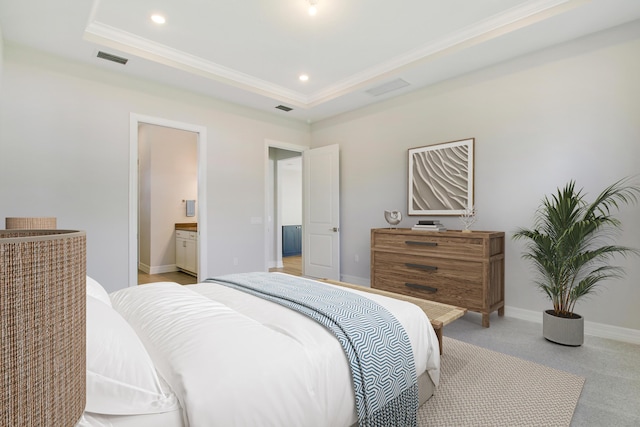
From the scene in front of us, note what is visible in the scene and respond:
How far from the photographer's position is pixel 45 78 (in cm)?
338

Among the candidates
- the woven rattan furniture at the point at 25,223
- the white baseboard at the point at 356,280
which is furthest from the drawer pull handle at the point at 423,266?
the woven rattan furniture at the point at 25,223

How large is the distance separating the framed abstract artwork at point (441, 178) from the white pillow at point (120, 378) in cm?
365

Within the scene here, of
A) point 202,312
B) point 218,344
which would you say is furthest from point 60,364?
point 202,312

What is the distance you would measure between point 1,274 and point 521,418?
228 cm

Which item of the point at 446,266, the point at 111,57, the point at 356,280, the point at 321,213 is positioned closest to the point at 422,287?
the point at 446,266

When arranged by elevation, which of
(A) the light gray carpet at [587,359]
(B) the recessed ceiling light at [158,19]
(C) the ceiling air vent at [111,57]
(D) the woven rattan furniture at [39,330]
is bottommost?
(A) the light gray carpet at [587,359]

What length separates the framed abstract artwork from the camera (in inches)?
153

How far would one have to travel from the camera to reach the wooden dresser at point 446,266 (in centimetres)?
327

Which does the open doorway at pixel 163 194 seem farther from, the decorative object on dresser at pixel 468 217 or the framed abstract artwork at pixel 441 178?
the decorative object on dresser at pixel 468 217

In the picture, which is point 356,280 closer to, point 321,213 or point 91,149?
point 321,213

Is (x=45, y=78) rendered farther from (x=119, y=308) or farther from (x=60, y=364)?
(x=60, y=364)

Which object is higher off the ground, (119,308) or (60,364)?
(60,364)

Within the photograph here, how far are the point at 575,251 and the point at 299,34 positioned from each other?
3.17 meters

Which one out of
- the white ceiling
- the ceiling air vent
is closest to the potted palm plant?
the white ceiling
